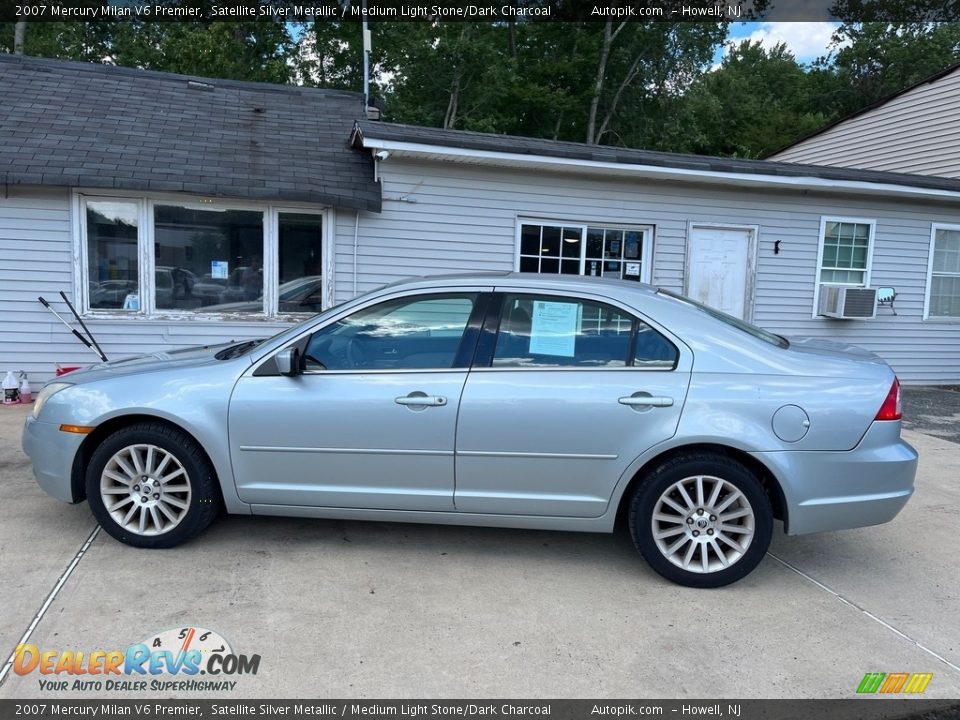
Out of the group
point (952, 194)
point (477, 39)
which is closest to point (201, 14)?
point (477, 39)

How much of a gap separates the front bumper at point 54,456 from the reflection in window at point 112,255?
4.47m

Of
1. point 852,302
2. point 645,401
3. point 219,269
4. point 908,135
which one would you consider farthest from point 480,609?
point 908,135

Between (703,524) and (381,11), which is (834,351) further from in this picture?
(381,11)

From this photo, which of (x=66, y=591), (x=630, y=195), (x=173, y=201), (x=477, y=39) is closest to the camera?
(x=66, y=591)

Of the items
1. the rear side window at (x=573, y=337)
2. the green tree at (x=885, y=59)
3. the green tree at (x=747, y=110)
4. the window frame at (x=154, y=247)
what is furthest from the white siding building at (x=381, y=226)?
the green tree at (x=885, y=59)

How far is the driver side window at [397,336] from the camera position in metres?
3.74

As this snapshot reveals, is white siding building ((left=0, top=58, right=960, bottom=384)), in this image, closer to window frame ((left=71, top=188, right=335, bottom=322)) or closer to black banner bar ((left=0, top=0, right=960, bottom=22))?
window frame ((left=71, top=188, right=335, bottom=322))

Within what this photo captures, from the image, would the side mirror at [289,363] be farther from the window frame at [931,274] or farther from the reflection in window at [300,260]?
the window frame at [931,274]

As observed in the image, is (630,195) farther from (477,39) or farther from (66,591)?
(477,39)

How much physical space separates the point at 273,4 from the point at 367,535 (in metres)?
27.1

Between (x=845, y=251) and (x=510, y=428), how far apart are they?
8616 mm

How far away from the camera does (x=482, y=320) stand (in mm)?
3738

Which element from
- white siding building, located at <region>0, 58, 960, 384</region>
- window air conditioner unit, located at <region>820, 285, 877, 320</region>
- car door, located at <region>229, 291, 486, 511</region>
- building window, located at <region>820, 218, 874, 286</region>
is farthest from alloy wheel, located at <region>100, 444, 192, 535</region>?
→ building window, located at <region>820, 218, 874, 286</region>
